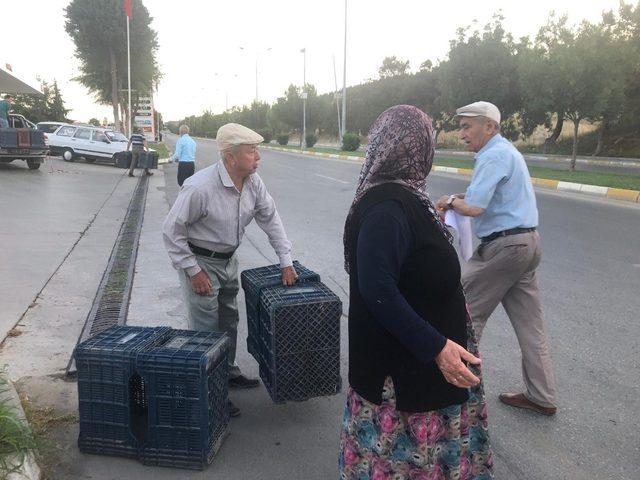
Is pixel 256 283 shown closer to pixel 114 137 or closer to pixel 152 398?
pixel 152 398

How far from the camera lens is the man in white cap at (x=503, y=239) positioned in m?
3.12

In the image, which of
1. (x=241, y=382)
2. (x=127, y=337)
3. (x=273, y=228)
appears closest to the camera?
(x=127, y=337)

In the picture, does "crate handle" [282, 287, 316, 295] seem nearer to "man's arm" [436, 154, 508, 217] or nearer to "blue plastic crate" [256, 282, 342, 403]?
"blue plastic crate" [256, 282, 342, 403]

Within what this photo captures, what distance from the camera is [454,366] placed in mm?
1839

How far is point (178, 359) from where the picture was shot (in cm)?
270

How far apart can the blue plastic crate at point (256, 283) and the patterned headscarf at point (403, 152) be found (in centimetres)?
150

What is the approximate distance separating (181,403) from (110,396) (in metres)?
0.40

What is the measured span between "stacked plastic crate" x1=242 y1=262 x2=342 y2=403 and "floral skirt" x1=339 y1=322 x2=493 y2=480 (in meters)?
0.95

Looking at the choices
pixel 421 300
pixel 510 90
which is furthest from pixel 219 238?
pixel 510 90

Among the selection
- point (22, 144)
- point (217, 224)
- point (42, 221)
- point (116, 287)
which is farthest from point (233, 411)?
point (22, 144)

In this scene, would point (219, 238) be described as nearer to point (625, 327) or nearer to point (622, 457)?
point (622, 457)

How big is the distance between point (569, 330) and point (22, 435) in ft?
13.5

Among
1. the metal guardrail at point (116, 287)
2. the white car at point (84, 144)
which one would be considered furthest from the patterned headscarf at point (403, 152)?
the white car at point (84, 144)

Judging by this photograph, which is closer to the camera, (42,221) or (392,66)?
(42,221)
